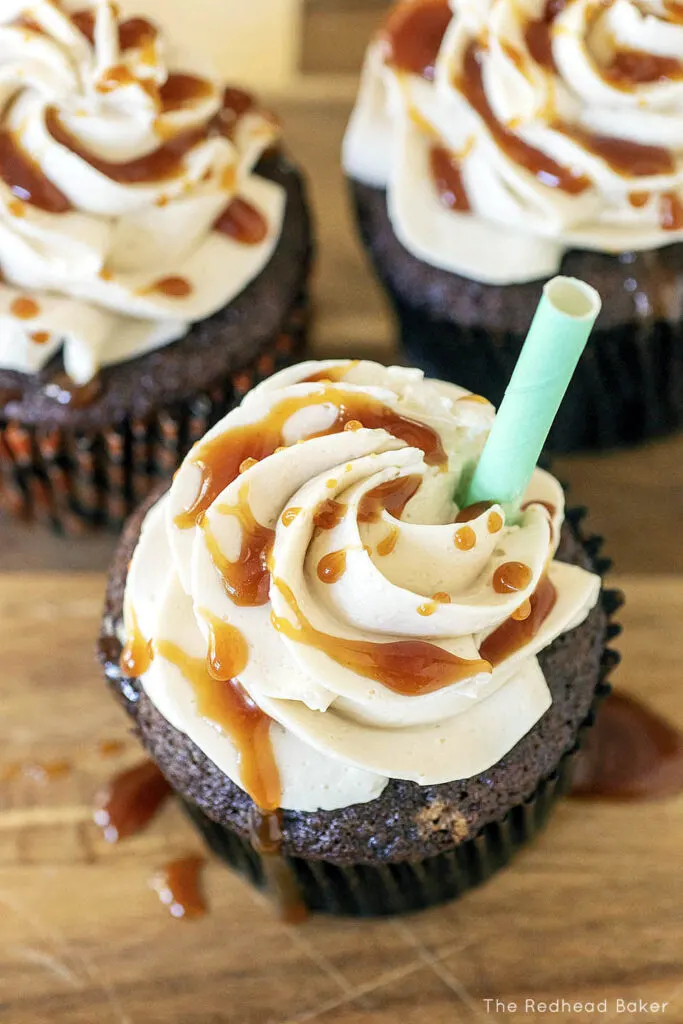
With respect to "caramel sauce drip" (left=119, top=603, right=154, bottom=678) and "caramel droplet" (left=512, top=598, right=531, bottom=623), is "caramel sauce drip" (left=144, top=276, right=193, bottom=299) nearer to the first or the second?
"caramel sauce drip" (left=119, top=603, right=154, bottom=678)

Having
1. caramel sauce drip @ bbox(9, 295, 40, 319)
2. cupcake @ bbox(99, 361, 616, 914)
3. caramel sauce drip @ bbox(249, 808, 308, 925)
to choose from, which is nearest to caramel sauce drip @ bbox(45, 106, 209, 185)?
caramel sauce drip @ bbox(9, 295, 40, 319)

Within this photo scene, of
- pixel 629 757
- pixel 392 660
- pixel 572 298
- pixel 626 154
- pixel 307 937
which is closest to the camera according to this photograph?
pixel 572 298

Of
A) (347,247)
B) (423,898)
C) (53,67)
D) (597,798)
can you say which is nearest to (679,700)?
(597,798)

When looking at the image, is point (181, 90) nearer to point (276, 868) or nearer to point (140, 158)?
point (140, 158)

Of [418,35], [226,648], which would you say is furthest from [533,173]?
[226,648]

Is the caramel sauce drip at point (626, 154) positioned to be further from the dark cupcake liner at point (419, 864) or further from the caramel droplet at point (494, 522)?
the caramel droplet at point (494, 522)

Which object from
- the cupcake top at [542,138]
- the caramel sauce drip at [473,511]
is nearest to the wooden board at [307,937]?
the caramel sauce drip at [473,511]
